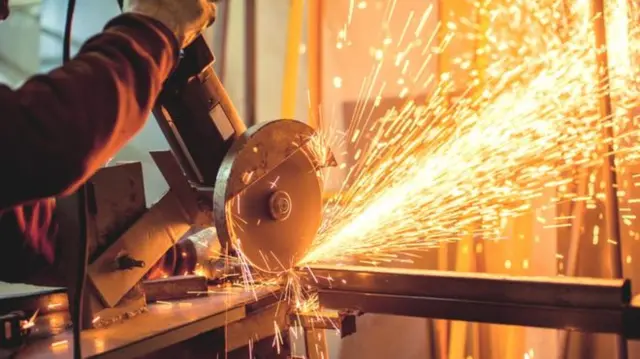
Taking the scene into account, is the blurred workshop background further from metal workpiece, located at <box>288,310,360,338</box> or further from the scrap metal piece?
the scrap metal piece

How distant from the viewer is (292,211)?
168cm

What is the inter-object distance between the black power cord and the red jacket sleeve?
0.16m

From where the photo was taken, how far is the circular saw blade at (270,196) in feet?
→ 5.02

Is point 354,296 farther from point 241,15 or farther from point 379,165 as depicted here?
point 241,15

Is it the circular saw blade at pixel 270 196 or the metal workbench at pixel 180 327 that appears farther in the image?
the circular saw blade at pixel 270 196

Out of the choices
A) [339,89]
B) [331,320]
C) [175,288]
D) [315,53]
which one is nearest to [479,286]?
[331,320]

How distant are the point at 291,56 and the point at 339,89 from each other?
10.9 inches

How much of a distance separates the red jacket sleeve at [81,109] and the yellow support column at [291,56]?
69.9 inches

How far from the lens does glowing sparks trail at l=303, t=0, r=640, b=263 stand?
2.27 m

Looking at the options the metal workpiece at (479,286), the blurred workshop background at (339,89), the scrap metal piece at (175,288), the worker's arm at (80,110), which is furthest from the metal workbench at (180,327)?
the blurred workshop background at (339,89)

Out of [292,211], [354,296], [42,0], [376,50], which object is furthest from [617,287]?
[42,0]

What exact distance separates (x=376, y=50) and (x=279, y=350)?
1.51 m

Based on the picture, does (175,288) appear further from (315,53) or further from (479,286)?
(315,53)

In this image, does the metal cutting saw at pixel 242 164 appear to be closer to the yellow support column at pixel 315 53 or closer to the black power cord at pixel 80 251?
the black power cord at pixel 80 251
